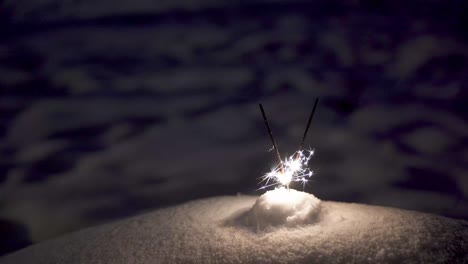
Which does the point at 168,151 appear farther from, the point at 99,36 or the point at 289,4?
the point at 289,4

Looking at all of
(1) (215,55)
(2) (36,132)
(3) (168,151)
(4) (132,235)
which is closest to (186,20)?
(1) (215,55)

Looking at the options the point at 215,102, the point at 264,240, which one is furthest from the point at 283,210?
the point at 215,102

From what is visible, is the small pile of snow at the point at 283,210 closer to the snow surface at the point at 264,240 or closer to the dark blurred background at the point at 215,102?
the snow surface at the point at 264,240

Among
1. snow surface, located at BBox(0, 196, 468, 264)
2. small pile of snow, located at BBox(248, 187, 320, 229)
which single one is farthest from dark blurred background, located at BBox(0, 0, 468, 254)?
small pile of snow, located at BBox(248, 187, 320, 229)

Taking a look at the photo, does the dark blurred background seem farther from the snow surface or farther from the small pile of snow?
the small pile of snow

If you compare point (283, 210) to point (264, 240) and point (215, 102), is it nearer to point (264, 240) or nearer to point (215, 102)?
point (264, 240)
